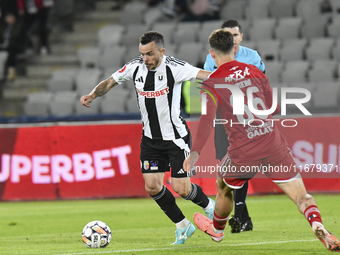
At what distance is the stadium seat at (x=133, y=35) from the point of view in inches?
598

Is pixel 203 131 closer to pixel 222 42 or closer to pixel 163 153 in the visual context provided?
pixel 222 42

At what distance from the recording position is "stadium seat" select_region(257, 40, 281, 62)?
1337cm

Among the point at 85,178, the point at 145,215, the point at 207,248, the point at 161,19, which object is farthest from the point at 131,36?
the point at 207,248

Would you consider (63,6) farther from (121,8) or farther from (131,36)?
(131,36)

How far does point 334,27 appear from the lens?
43.7 feet

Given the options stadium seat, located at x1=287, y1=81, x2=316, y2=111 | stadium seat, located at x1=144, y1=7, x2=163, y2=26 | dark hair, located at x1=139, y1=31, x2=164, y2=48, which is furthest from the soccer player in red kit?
stadium seat, located at x1=144, y1=7, x2=163, y2=26

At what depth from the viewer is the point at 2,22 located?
1588 centimetres

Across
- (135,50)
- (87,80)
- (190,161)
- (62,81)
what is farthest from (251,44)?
(190,161)

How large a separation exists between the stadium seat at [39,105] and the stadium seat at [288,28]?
19.3ft

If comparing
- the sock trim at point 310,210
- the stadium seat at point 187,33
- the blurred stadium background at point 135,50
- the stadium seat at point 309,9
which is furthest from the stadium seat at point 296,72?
the sock trim at point 310,210

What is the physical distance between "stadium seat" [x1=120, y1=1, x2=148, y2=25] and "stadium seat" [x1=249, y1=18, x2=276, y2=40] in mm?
3488

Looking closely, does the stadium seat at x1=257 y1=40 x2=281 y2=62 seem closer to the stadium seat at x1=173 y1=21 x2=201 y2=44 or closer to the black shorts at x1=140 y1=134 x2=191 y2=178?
the stadium seat at x1=173 y1=21 x2=201 y2=44

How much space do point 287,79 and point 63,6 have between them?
8022 millimetres

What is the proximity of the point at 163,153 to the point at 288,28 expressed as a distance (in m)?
8.97
